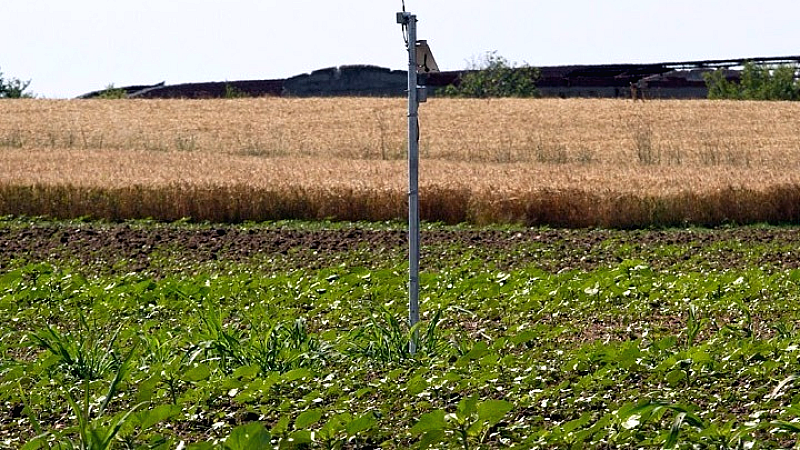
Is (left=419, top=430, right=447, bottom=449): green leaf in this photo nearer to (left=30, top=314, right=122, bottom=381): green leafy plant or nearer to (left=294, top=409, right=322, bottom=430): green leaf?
(left=294, top=409, right=322, bottom=430): green leaf

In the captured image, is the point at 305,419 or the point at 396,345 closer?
the point at 305,419

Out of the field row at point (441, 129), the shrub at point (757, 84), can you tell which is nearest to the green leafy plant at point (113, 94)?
the field row at point (441, 129)

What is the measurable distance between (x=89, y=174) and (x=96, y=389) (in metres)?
20.6

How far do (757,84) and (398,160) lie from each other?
1452 inches

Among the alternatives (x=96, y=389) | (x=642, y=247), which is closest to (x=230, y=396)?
(x=96, y=389)

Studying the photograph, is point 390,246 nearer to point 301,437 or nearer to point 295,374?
point 295,374

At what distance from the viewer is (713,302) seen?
13.0 metres

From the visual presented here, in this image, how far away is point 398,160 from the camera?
36312 millimetres

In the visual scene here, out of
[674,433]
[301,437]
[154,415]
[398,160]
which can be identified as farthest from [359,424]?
[398,160]

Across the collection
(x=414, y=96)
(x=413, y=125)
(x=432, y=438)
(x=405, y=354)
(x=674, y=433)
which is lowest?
(x=405, y=354)

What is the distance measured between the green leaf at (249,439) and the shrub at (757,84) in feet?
203

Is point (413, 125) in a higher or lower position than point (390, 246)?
higher

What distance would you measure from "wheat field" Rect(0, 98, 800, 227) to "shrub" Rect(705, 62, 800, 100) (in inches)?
596

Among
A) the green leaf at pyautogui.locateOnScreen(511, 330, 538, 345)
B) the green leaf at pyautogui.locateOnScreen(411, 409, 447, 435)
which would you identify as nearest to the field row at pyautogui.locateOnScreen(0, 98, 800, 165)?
the green leaf at pyautogui.locateOnScreen(511, 330, 538, 345)
